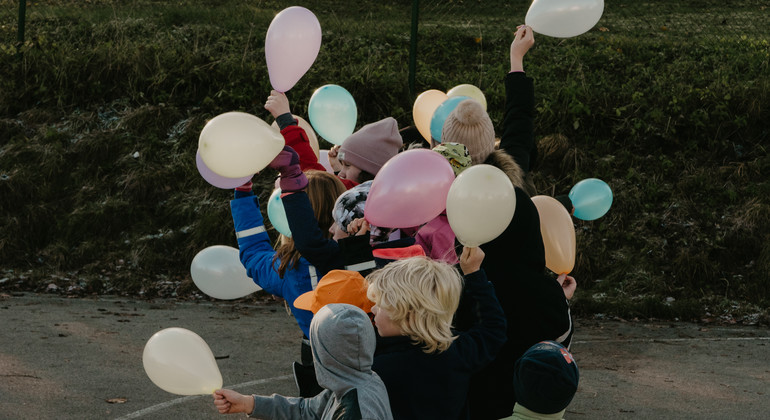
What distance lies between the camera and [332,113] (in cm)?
459

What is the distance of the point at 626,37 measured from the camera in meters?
11.2

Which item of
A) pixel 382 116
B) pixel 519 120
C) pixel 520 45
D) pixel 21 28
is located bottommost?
pixel 382 116

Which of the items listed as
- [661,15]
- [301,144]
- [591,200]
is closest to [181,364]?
[301,144]

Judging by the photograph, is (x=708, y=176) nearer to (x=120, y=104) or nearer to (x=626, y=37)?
(x=626, y=37)

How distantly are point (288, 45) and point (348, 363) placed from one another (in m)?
1.75

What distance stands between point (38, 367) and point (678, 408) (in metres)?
4.02

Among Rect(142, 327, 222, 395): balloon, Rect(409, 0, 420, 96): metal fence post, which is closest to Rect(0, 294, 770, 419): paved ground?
Rect(142, 327, 222, 395): balloon

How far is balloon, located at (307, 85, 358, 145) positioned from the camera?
15.0ft

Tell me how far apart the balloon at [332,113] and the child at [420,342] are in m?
2.06

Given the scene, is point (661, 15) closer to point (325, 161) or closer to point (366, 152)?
point (325, 161)

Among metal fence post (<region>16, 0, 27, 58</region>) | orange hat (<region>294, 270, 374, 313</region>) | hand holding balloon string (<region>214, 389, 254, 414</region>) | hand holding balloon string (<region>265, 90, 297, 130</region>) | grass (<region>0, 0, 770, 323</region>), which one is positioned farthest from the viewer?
metal fence post (<region>16, 0, 27, 58</region>)

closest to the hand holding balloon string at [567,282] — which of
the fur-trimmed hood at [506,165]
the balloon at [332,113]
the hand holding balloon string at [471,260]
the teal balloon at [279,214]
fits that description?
the fur-trimmed hood at [506,165]

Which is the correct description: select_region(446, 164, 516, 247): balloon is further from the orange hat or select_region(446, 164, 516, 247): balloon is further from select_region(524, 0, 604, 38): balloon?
select_region(524, 0, 604, 38): balloon

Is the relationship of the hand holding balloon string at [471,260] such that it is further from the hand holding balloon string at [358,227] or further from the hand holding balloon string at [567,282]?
the hand holding balloon string at [567,282]
